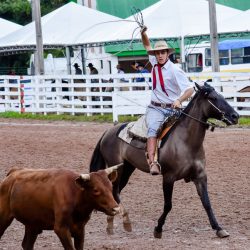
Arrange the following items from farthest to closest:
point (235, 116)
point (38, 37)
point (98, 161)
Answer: point (38, 37) < point (98, 161) < point (235, 116)

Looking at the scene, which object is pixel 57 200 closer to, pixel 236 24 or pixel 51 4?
pixel 236 24

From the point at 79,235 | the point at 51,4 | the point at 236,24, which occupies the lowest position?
the point at 79,235

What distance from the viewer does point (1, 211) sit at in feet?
26.8

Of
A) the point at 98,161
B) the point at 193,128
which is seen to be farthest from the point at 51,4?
the point at 193,128

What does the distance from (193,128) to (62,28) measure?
78.9 feet

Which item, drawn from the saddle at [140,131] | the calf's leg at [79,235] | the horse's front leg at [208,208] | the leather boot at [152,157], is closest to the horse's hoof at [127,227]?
the leather boot at [152,157]

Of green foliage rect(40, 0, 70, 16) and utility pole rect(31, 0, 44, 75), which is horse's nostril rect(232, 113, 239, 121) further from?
green foliage rect(40, 0, 70, 16)

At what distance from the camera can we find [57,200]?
7.60 m

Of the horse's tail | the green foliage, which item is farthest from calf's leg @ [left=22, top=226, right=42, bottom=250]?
the green foliage

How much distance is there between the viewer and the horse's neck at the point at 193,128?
398 inches

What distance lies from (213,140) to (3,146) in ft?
15.0

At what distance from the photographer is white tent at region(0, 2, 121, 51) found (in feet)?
109

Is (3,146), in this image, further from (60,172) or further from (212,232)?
(60,172)

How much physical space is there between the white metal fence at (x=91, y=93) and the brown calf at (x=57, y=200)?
15080 mm
